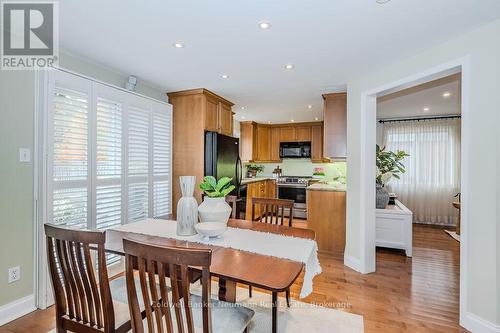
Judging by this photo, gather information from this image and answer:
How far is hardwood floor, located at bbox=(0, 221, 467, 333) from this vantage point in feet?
6.61

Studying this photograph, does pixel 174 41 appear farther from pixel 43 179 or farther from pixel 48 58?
pixel 43 179

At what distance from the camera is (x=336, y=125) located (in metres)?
3.67

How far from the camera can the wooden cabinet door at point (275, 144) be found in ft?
21.3

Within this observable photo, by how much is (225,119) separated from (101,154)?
1.99 metres

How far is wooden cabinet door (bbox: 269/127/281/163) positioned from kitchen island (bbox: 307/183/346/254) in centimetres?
276

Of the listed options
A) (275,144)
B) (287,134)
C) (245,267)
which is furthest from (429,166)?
(245,267)

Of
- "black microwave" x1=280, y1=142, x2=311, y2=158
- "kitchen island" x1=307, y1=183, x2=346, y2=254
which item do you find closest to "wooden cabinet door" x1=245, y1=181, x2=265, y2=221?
"black microwave" x1=280, y1=142, x2=311, y2=158

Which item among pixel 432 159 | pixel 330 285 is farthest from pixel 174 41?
pixel 432 159

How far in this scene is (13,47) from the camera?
6.70 ft

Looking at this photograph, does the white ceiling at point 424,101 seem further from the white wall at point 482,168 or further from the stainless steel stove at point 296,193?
the stainless steel stove at point 296,193

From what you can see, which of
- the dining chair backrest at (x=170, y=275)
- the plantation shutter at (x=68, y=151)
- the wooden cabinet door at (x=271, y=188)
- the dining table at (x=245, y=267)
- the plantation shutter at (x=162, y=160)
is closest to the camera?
the dining chair backrest at (x=170, y=275)

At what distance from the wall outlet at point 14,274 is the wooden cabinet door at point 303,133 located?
5450 millimetres

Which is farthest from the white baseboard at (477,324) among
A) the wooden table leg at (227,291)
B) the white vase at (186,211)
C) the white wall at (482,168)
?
the white vase at (186,211)

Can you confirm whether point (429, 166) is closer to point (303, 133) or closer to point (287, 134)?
point (303, 133)
